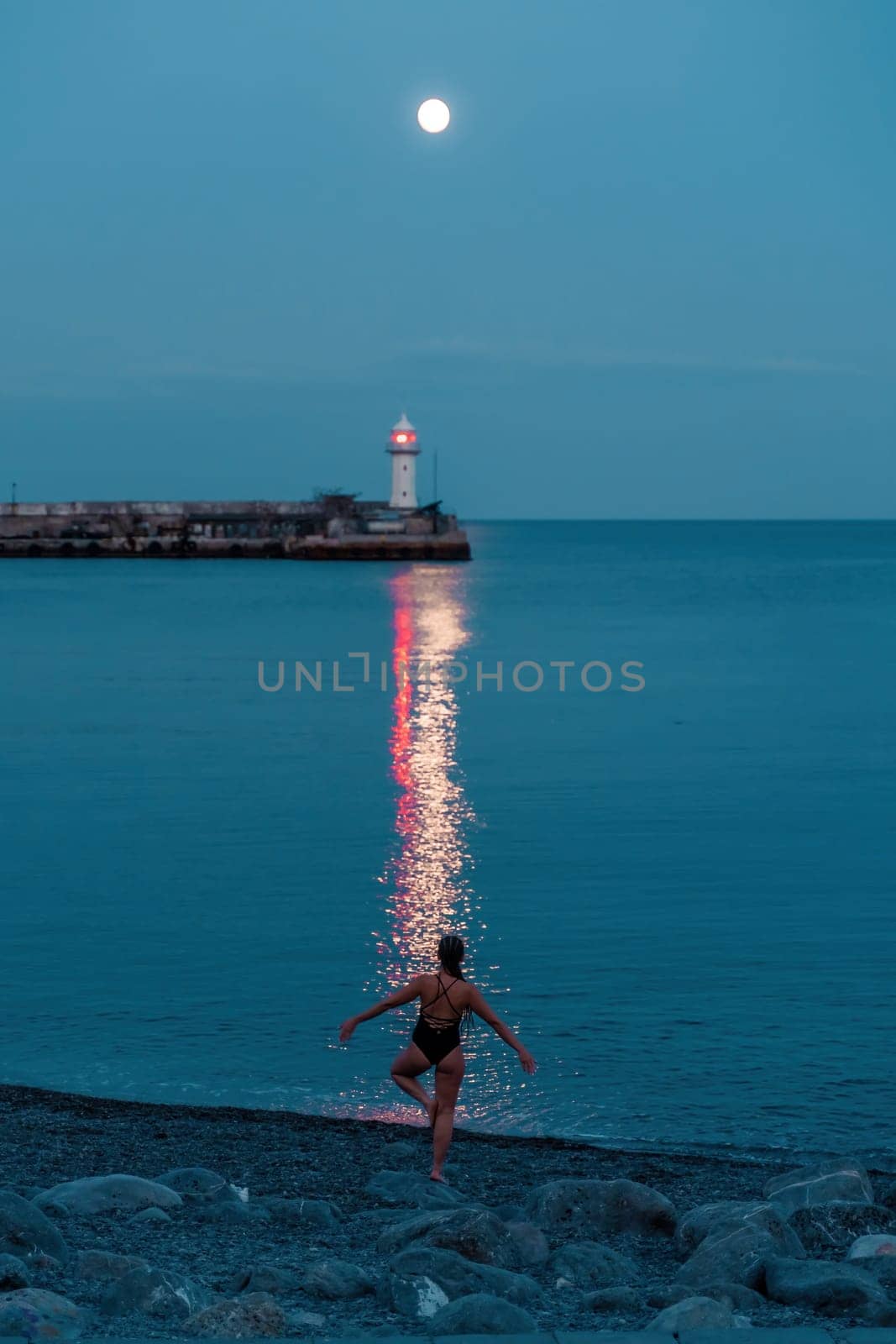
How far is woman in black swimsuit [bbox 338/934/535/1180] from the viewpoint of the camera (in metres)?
6.94

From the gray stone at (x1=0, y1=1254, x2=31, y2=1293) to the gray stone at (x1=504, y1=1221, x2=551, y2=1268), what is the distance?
1723 millimetres

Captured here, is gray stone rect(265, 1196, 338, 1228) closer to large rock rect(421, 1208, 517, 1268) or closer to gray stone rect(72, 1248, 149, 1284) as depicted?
large rock rect(421, 1208, 517, 1268)

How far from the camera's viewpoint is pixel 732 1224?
5.75 meters

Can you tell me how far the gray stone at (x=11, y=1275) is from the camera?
16.1ft

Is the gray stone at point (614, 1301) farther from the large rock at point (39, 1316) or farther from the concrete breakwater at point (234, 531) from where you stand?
the concrete breakwater at point (234, 531)

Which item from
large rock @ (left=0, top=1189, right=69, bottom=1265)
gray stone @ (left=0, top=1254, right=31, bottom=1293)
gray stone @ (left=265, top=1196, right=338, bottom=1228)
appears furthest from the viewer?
gray stone @ (left=265, top=1196, right=338, bottom=1228)

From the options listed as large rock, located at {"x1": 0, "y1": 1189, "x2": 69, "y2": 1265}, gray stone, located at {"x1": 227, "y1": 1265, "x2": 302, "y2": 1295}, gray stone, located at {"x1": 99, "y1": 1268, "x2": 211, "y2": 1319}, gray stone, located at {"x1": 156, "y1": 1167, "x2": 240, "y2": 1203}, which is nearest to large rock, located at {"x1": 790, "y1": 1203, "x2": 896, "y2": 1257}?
gray stone, located at {"x1": 227, "y1": 1265, "x2": 302, "y2": 1295}

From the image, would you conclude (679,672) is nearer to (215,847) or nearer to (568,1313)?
(215,847)

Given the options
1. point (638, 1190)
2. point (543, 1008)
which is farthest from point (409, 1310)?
point (543, 1008)

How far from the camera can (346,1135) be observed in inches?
333

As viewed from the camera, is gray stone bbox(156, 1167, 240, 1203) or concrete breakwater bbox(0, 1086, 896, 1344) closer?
concrete breakwater bbox(0, 1086, 896, 1344)

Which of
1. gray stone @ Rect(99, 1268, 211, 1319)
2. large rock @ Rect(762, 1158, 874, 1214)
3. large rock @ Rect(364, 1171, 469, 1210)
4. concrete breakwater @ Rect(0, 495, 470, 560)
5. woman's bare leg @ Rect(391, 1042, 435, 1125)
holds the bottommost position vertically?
large rock @ Rect(364, 1171, 469, 1210)

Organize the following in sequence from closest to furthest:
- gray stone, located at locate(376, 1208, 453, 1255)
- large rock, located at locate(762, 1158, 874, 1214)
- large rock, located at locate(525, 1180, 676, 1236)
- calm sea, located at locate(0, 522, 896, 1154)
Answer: gray stone, located at locate(376, 1208, 453, 1255)
large rock, located at locate(525, 1180, 676, 1236)
large rock, located at locate(762, 1158, 874, 1214)
calm sea, located at locate(0, 522, 896, 1154)

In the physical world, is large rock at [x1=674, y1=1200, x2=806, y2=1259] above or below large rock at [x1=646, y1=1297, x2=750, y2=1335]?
below
